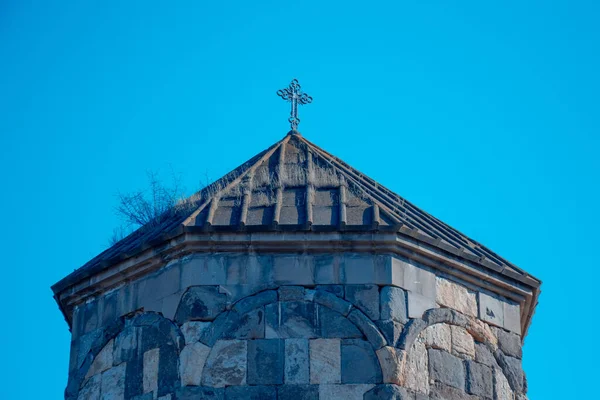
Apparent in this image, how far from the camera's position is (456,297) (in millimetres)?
8625

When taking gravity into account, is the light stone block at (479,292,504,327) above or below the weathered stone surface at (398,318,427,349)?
above

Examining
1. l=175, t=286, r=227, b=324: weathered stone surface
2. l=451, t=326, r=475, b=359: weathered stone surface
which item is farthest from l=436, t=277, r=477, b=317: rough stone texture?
l=175, t=286, r=227, b=324: weathered stone surface

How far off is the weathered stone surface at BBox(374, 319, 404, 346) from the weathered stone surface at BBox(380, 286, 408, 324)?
40 mm

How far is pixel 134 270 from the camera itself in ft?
28.5

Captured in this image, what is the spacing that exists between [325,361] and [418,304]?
31.9 inches

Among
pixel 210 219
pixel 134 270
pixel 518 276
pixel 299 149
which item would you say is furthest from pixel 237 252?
pixel 518 276

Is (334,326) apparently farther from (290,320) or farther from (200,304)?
(200,304)

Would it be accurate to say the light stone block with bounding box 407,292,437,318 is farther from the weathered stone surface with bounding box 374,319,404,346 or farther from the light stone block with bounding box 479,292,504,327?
the light stone block with bounding box 479,292,504,327

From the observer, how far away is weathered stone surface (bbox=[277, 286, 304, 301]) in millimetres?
8141

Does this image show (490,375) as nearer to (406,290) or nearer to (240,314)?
(406,290)

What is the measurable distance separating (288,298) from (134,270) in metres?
1.24

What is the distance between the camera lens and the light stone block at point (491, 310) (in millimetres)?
8773

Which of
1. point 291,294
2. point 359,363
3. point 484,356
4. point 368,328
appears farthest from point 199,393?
point 484,356

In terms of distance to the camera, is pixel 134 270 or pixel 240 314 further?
pixel 134 270
